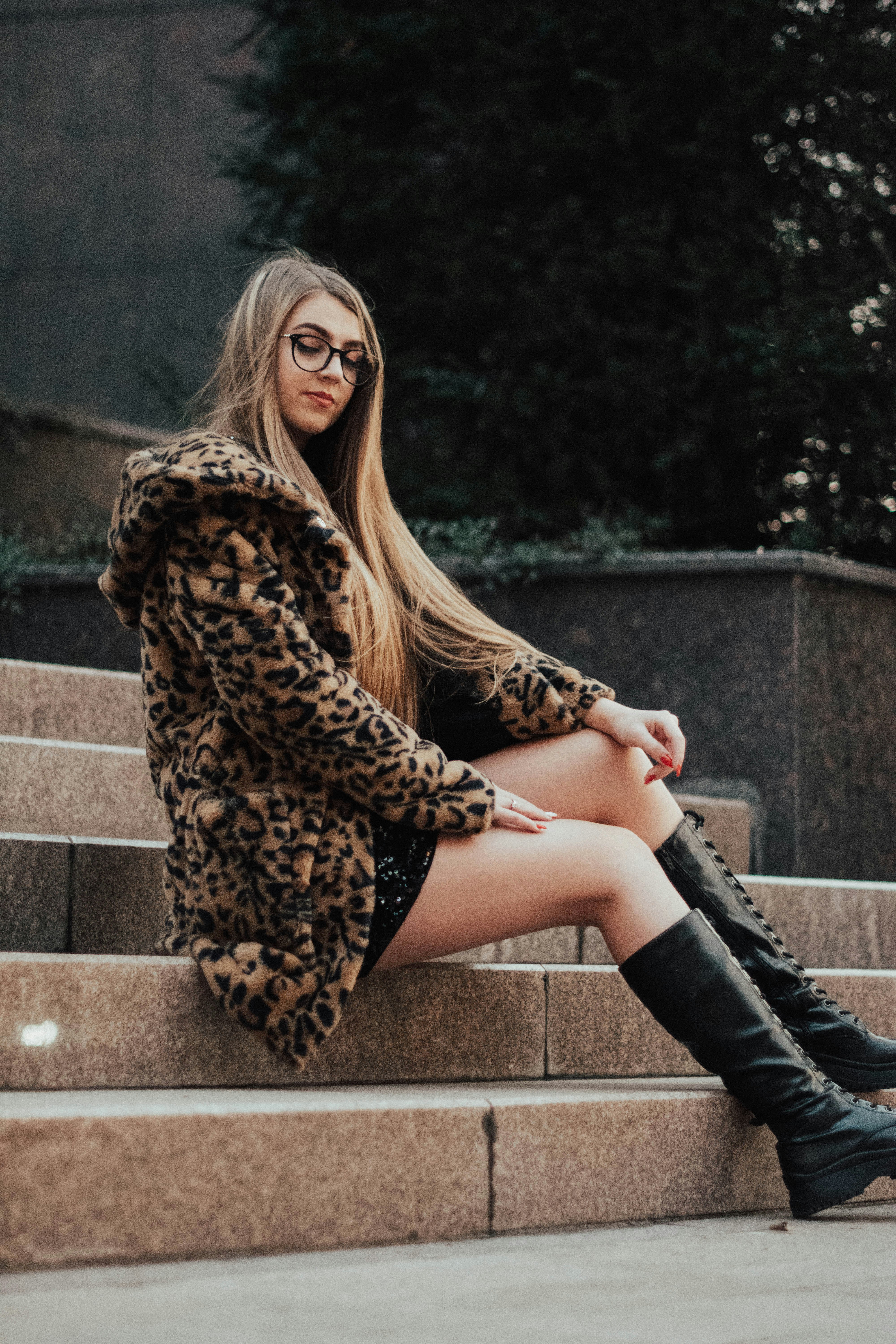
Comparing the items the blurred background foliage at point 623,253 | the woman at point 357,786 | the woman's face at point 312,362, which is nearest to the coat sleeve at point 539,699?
the woman at point 357,786

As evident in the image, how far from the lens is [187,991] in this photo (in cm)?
240

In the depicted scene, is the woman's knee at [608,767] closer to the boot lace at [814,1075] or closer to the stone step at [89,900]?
the boot lace at [814,1075]

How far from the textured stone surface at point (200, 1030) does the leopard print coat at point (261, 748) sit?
9 cm

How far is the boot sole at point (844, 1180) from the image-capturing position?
8.14ft

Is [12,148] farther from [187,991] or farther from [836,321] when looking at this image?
[187,991]

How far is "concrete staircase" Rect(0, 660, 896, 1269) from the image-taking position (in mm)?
1990

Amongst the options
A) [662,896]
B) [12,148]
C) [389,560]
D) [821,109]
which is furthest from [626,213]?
[12,148]

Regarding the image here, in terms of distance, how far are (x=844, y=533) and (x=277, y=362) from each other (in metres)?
3.40

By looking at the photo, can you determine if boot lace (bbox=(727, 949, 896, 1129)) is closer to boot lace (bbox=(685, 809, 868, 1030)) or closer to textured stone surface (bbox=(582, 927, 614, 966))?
boot lace (bbox=(685, 809, 868, 1030))

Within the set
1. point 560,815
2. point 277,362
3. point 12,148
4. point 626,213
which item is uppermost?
point 12,148

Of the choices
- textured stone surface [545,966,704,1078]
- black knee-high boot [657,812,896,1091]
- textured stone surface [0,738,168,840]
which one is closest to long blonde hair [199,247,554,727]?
black knee-high boot [657,812,896,1091]

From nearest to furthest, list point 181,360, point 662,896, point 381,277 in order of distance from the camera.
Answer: point 662,896, point 381,277, point 181,360

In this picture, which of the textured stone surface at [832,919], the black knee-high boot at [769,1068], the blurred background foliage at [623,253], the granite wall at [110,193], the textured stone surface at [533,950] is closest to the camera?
the black knee-high boot at [769,1068]

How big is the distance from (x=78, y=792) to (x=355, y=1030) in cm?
113
